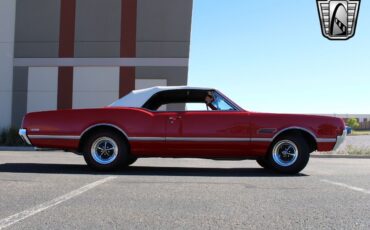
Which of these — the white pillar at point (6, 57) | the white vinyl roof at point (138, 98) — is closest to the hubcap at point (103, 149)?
the white vinyl roof at point (138, 98)

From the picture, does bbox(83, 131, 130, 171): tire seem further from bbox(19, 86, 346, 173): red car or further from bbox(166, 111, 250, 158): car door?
bbox(166, 111, 250, 158): car door

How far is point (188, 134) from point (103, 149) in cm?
154

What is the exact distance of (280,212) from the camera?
4.77m

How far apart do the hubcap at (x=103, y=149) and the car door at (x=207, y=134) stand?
0.98 m

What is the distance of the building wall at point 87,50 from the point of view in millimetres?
22172

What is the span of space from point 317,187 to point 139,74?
1655 cm

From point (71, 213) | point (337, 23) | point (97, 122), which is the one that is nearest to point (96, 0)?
point (337, 23)

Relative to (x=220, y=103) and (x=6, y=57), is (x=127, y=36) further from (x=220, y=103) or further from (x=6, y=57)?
(x=220, y=103)

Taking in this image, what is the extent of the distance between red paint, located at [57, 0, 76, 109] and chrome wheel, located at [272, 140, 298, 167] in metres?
16.1

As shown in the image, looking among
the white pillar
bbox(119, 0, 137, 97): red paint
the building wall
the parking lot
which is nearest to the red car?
the parking lot

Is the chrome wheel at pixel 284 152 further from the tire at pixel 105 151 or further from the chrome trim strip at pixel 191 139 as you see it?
the tire at pixel 105 151

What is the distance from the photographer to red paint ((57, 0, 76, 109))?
73.9 feet

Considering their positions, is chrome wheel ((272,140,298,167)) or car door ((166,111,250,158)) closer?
car door ((166,111,250,158))

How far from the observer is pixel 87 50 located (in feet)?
74.3
